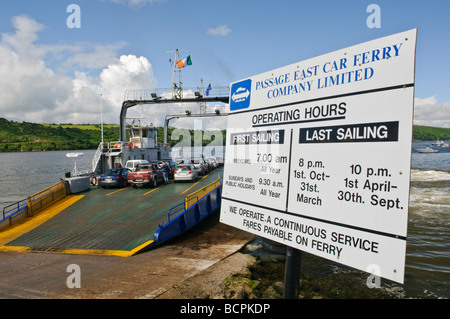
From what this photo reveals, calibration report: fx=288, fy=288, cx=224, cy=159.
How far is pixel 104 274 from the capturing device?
7.64 m

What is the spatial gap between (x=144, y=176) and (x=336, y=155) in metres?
18.0

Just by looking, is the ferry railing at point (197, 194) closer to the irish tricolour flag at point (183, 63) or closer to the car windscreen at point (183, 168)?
the car windscreen at point (183, 168)

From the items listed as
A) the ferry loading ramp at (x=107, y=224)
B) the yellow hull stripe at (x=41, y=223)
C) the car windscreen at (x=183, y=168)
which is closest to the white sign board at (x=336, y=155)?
the yellow hull stripe at (x=41, y=223)

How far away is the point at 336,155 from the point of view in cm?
225

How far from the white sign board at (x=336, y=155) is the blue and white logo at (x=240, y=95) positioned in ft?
0.17

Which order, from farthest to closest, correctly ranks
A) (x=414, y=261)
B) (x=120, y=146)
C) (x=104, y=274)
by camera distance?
1. (x=120, y=146)
2. (x=414, y=261)
3. (x=104, y=274)

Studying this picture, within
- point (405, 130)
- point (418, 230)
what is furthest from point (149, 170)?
point (405, 130)

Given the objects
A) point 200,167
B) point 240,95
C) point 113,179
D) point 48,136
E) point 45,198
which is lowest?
point 45,198

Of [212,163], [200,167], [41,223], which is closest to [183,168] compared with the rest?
[200,167]

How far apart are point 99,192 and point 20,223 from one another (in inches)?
208

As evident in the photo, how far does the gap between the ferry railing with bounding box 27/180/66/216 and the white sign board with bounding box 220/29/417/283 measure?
1444 cm

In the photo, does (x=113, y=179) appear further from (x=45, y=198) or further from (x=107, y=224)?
(x=107, y=224)

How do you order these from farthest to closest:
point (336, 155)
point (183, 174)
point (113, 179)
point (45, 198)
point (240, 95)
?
point (183, 174) → point (113, 179) → point (45, 198) → point (240, 95) → point (336, 155)

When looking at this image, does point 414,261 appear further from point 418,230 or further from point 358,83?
point 358,83
